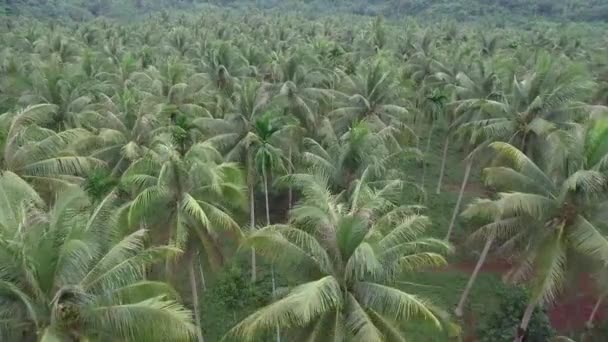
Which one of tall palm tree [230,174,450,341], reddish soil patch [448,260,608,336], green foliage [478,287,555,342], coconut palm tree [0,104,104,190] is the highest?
coconut palm tree [0,104,104,190]

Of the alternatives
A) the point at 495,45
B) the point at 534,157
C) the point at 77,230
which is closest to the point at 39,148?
the point at 77,230

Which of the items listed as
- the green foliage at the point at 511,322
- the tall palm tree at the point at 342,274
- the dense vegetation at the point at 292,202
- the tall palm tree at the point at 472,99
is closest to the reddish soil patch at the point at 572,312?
the dense vegetation at the point at 292,202

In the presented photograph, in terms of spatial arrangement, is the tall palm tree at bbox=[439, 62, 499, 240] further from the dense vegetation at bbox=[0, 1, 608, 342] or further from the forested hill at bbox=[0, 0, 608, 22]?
the forested hill at bbox=[0, 0, 608, 22]

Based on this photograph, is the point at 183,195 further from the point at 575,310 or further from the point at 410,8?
the point at 410,8

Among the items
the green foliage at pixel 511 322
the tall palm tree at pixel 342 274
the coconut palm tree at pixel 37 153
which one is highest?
the coconut palm tree at pixel 37 153

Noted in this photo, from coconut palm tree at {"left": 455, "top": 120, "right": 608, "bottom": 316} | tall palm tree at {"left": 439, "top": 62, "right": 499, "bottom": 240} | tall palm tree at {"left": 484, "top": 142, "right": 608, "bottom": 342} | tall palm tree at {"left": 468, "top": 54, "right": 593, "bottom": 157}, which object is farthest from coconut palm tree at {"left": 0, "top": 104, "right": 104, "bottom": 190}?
tall palm tree at {"left": 439, "top": 62, "right": 499, "bottom": 240}

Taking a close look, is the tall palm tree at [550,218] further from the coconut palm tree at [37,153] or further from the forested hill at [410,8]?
the forested hill at [410,8]

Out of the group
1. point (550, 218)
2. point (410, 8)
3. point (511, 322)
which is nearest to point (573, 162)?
point (550, 218)
